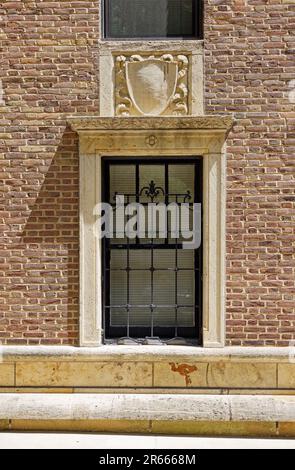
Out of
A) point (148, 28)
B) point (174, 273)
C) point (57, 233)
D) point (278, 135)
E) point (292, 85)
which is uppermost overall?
point (148, 28)

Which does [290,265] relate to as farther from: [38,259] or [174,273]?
[38,259]

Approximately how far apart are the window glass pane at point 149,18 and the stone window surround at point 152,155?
1.14 meters

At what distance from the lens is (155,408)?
15.9ft

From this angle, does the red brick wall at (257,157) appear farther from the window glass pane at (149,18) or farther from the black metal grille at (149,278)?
the black metal grille at (149,278)


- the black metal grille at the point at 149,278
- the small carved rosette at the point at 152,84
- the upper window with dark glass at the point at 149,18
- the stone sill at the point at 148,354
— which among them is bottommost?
the stone sill at the point at 148,354

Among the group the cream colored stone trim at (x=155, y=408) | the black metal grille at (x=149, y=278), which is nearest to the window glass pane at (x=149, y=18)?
the black metal grille at (x=149, y=278)

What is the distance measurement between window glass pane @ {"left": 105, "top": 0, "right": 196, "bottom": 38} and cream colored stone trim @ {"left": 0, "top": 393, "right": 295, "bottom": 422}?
4234mm

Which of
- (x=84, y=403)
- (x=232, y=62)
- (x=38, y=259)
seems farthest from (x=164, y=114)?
(x=84, y=403)

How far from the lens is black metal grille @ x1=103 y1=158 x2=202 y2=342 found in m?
5.18

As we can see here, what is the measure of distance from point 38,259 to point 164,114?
2.23 meters

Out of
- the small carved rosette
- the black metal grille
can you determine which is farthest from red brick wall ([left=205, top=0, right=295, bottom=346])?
the black metal grille

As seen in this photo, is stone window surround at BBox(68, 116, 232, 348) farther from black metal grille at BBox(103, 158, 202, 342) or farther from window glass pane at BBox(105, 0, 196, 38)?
window glass pane at BBox(105, 0, 196, 38)

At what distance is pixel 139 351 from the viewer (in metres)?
4.93

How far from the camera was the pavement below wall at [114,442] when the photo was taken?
184 inches
